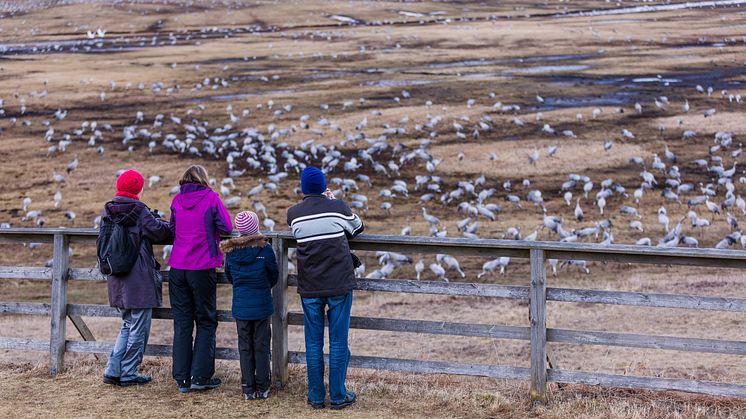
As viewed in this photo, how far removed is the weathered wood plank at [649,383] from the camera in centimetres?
818

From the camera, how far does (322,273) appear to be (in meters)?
8.44

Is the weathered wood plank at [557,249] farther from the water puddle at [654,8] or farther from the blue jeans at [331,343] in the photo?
the water puddle at [654,8]

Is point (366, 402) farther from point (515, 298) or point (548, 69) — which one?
point (548, 69)

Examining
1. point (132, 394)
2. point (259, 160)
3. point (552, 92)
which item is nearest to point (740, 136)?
point (552, 92)

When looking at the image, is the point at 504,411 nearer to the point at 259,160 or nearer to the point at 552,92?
the point at 259,160

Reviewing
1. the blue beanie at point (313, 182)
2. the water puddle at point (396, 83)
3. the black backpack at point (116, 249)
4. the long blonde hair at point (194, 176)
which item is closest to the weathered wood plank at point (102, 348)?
the black backpack at point (116, 249)

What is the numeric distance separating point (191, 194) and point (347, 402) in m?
2.57

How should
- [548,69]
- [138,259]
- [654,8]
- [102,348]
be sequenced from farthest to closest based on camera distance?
[654,8] → [548,69] → [102,348] → [138,259]

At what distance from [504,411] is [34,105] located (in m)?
38.7

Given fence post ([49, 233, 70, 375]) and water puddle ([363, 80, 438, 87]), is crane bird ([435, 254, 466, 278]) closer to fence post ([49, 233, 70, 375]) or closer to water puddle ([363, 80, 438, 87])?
fence post ([49, 233, 70, 375])

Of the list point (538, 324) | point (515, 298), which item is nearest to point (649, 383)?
point (538, 324)

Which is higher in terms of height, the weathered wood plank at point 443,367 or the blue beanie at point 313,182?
the blue beanie at point 313,182

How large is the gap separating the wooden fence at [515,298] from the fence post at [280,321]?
0.01m

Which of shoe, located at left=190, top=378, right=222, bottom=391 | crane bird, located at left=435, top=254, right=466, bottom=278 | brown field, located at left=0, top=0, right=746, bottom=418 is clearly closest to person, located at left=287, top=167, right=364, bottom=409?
brown field, located at left=0, top=0, right=746, bottom=418
